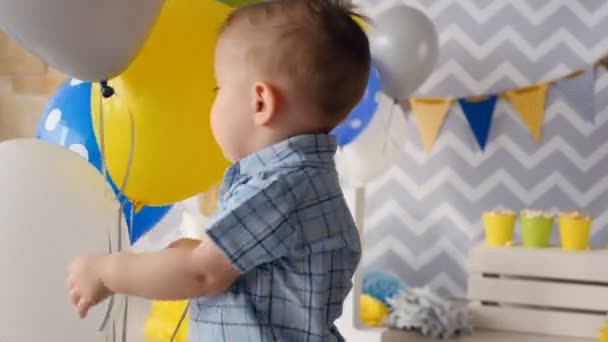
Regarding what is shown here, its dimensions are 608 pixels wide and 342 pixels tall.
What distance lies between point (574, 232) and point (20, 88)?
177 cm

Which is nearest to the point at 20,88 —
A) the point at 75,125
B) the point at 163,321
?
the point at 163,321

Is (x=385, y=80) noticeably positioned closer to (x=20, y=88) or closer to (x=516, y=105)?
(x=516, y=105)

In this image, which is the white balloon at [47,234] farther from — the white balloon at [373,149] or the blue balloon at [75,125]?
the white balloon at [373,149]

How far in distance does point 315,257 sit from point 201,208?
4.01 ft

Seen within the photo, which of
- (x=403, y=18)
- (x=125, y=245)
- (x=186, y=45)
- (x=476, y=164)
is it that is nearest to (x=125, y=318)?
(x=125, y=245)

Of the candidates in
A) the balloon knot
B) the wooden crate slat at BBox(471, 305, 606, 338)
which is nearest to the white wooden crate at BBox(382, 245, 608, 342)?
the wooden crate slat at BBox(471, 305, 606, 338)

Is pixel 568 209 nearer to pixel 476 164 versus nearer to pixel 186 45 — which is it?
pixel 476 164

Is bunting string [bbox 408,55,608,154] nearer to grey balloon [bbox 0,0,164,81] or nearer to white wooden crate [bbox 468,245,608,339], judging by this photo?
white wooden crate [bbox 468,245,608,339]

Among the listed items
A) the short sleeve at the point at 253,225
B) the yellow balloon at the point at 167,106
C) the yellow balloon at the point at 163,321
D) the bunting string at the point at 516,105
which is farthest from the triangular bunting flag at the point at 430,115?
the short sleeve at the point at 253,225

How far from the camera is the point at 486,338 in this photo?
2.21m

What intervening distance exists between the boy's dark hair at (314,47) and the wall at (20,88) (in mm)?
1968

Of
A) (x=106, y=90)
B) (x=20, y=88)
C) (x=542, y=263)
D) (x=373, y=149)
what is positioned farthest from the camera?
(x=20, y=88)

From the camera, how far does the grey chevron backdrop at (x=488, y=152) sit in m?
2.43

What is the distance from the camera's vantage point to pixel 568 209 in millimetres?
2455
